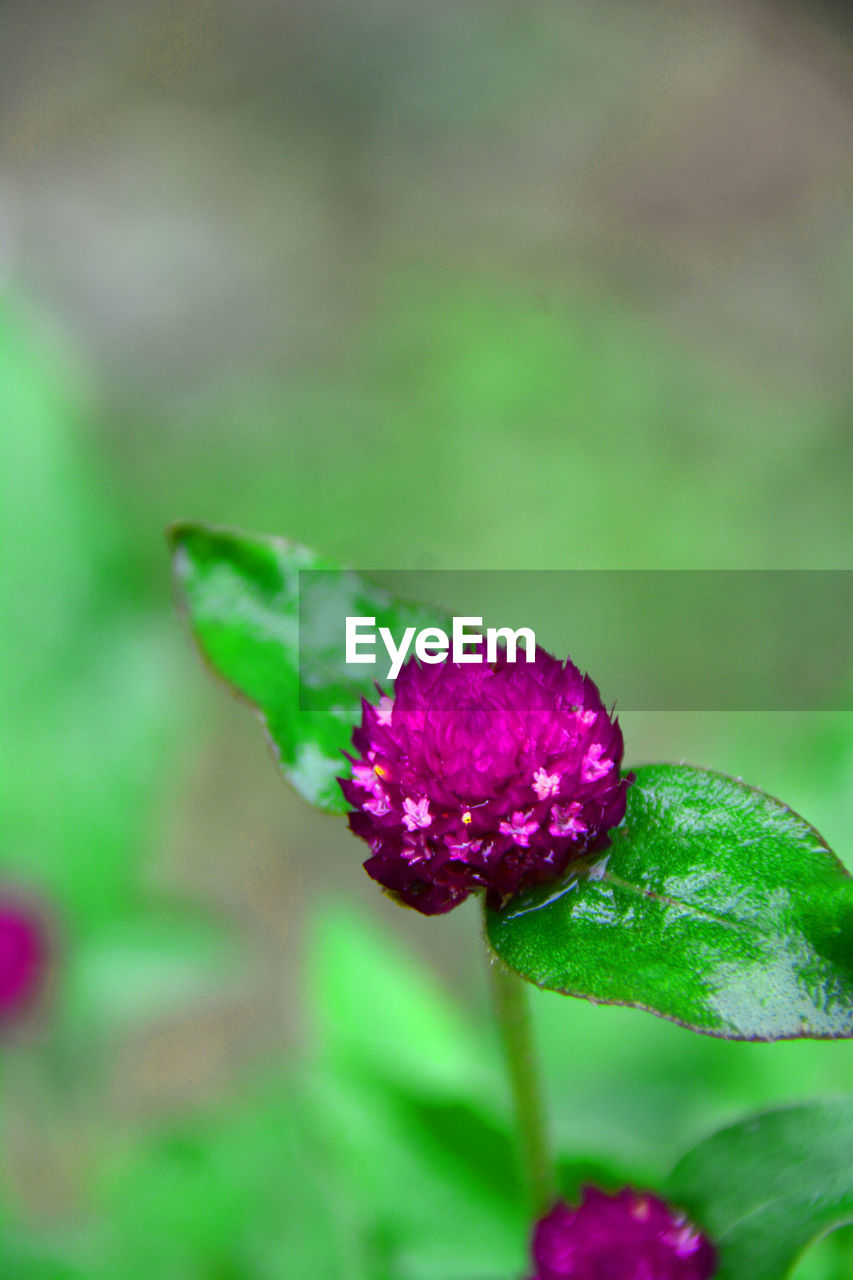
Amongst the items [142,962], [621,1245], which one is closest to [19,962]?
[142,962]

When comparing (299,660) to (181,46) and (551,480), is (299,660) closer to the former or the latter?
(551,480)

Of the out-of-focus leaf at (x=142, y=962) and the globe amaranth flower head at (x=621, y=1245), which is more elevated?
the out-of-focus leaf at (x=142, y=962)

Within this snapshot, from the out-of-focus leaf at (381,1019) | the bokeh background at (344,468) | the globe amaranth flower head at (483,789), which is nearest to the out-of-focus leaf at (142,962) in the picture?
the bokeh background at (344,468)

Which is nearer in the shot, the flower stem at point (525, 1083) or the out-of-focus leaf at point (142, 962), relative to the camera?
the flower stem at point (525, 1083)

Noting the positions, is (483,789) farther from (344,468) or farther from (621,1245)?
(344,468)

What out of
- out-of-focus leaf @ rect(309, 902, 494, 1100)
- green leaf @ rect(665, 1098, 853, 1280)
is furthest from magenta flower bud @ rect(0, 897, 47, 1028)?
green leaf @ rect(665, 1098, 853, 1280)

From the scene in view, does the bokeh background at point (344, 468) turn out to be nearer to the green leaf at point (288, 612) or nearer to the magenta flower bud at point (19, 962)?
the magenta flower bud at point (19, 962)
